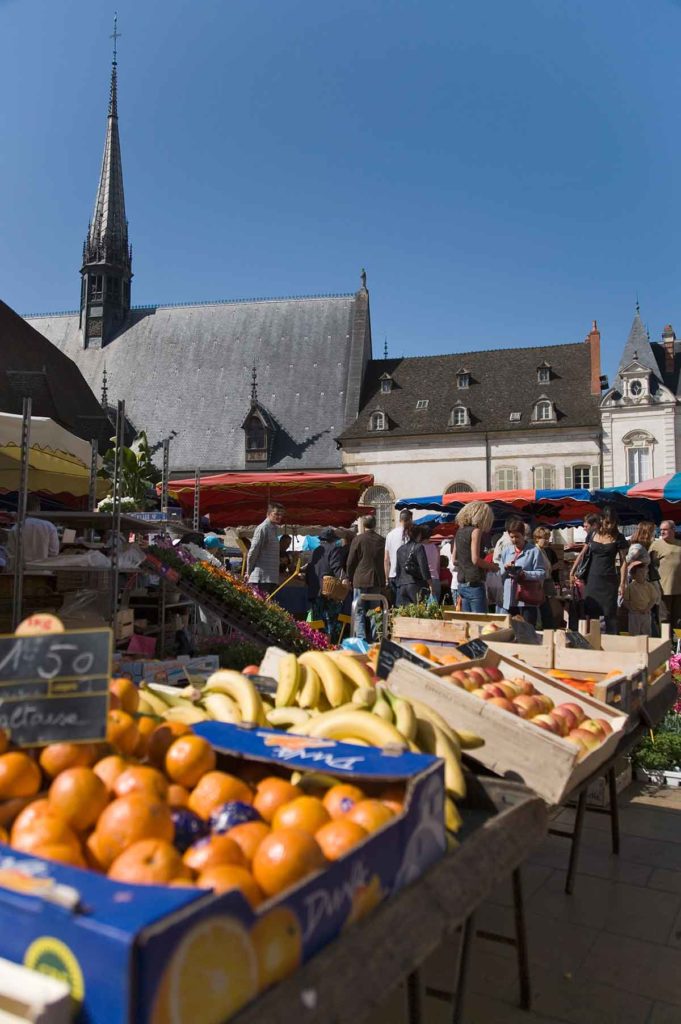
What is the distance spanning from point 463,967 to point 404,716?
2.33ft

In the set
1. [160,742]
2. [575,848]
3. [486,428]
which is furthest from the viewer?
[486,428]

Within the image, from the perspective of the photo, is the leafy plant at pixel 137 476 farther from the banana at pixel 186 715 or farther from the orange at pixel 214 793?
the orange at pixel 214 793

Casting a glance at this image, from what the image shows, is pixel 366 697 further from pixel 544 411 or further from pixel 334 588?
pixel 544 411

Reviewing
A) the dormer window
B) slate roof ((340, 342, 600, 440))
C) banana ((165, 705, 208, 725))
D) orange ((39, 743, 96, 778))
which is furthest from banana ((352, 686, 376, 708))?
the dormer window

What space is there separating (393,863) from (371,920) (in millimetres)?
125

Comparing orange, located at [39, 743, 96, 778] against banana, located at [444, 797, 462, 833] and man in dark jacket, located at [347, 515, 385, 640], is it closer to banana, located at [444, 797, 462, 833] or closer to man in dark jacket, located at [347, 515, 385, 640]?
banana, located at [444, 797, 462, 833]

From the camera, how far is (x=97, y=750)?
5.87 ft

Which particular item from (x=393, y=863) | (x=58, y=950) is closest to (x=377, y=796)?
(x=393, y=863)

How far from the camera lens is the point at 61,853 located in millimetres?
1393

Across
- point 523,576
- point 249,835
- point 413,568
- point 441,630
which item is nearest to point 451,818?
point 249,835

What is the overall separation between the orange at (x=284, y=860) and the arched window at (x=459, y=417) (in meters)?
36.1

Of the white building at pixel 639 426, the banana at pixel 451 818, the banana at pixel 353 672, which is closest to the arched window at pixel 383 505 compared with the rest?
the white building at pixel 639 426

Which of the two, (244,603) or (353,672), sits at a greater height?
(244,603)

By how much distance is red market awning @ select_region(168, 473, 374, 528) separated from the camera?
1144cm
